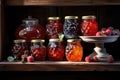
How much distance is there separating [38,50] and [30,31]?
0.11 metres

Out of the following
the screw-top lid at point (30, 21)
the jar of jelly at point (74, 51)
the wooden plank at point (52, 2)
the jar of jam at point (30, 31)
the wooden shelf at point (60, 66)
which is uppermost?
the wooden plank at point (52, 2)

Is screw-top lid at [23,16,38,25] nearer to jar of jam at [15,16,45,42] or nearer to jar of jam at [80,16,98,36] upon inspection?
jar of jam at [15,16,45,42]

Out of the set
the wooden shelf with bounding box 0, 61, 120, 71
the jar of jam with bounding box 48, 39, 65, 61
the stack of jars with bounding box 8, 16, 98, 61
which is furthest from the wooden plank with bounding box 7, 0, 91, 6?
the wooden shelf with bounding box 0, 61, 120, 71

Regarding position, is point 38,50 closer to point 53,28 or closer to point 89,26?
point 53,28

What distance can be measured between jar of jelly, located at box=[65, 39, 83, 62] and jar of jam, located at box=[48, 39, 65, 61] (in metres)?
0.04

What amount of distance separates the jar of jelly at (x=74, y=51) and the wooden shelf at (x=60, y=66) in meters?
0.06

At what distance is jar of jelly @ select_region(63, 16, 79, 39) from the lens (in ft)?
4.48

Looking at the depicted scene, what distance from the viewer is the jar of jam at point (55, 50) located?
4.43 feet

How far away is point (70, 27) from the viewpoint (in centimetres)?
137

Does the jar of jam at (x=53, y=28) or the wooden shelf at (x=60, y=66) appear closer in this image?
the wooden shelf at (x=60, y=66)

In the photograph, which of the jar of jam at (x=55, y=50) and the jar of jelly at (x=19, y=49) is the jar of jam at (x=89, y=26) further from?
the jar of jelly at (x=19, y=49)

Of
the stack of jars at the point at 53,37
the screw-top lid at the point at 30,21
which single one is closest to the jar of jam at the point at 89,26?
the stack of jars at the point at 53,37
